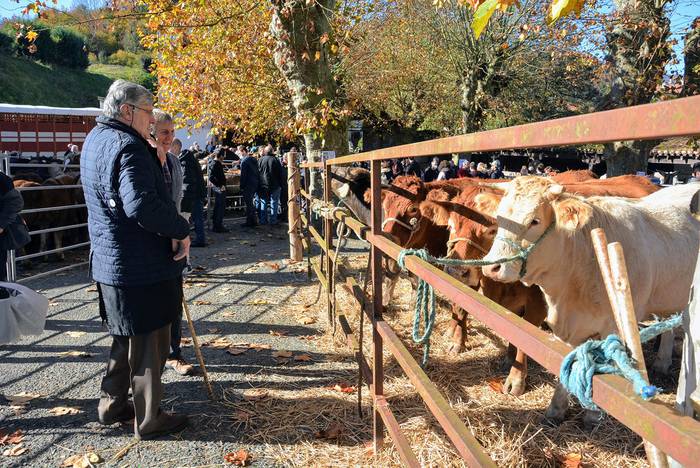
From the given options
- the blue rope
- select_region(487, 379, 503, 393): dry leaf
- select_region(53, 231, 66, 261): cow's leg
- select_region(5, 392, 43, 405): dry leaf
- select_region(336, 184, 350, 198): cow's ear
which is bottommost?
select_region(487, 379, 503, 393): dry leaf

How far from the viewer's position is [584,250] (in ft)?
Answer: 11.4

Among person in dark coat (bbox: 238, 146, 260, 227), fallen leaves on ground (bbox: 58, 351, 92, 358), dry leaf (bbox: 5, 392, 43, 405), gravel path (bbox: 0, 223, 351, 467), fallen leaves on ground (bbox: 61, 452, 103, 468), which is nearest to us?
fallen leaves on ground (bbox: 61, 452, 103, 468)

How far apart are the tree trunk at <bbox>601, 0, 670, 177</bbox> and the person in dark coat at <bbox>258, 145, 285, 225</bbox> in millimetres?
8698

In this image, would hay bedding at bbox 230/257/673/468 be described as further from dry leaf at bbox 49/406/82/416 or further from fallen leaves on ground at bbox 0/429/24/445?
fallen leaves on ground at bbox 0/429/24/445

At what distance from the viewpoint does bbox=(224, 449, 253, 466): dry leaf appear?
3.33 meters

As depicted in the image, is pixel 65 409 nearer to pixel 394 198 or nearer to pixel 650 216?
pixel 394 198

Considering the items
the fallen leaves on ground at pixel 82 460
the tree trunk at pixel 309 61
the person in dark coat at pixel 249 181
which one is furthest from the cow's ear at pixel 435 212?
the person in dark coat at pixel 249 181

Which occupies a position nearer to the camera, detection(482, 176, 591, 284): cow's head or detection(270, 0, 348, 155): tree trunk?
detection(482, 176, 591, 284): cow's head

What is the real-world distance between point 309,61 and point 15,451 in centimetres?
782

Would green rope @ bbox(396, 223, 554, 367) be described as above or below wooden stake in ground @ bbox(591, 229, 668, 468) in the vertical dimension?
below

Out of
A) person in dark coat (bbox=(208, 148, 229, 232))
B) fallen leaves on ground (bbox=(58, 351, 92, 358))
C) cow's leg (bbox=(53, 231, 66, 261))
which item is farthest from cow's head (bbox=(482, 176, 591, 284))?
person in dark coat (bbox=(208, 148, 229, 232))

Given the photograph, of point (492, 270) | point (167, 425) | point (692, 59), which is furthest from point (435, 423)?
point (692, 59)

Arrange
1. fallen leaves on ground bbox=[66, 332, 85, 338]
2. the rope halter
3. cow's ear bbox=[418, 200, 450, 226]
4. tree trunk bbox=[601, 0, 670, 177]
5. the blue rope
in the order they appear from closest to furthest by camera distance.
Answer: the blue rope, the rope halter, cow's ear bbox=[418, 200, 450, 226], fallen leaves on ground bbox=[66, 332, 85, 338], tree trunk bbox=[601, 0, 670, 177]

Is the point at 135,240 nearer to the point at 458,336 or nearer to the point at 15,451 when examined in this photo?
the point at 15,451
